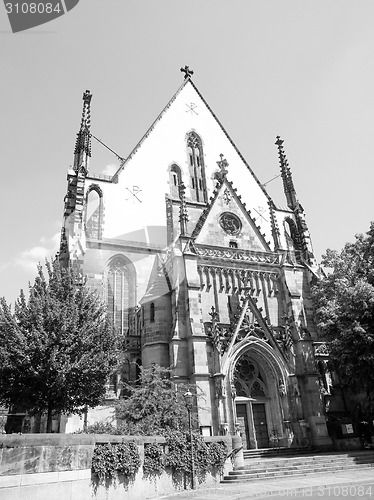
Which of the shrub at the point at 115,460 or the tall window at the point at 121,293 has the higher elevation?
the tall window at the point at 121,293

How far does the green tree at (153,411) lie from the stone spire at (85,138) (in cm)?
1702

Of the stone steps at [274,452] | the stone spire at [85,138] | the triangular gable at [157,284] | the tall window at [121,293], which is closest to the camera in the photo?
the stone steps at [274,452]

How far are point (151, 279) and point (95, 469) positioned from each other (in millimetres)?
16811

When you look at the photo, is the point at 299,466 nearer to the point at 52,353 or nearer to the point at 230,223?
the point at 52,353

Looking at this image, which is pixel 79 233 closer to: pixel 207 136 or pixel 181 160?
pixel 181 160

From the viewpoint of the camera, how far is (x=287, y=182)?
37625mm

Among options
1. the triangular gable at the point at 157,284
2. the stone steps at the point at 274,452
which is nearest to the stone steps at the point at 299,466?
the stone steps at the point at 274,452

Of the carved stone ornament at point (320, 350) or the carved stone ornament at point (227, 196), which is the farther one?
the carved stone ornament at point (227, 196)

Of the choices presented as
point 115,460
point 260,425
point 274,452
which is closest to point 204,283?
point 260,425

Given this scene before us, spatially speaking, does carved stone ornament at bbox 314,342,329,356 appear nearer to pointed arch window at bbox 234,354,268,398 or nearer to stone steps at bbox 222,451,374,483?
pointed arch window at bbox 234,354,268,398

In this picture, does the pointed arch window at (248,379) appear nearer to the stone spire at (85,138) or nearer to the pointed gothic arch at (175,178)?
the pointed gothic arch at (175,178)

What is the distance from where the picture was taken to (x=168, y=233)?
31.0m

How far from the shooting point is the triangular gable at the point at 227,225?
28.6m

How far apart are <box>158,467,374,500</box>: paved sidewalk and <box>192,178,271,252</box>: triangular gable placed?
50.5 feet
